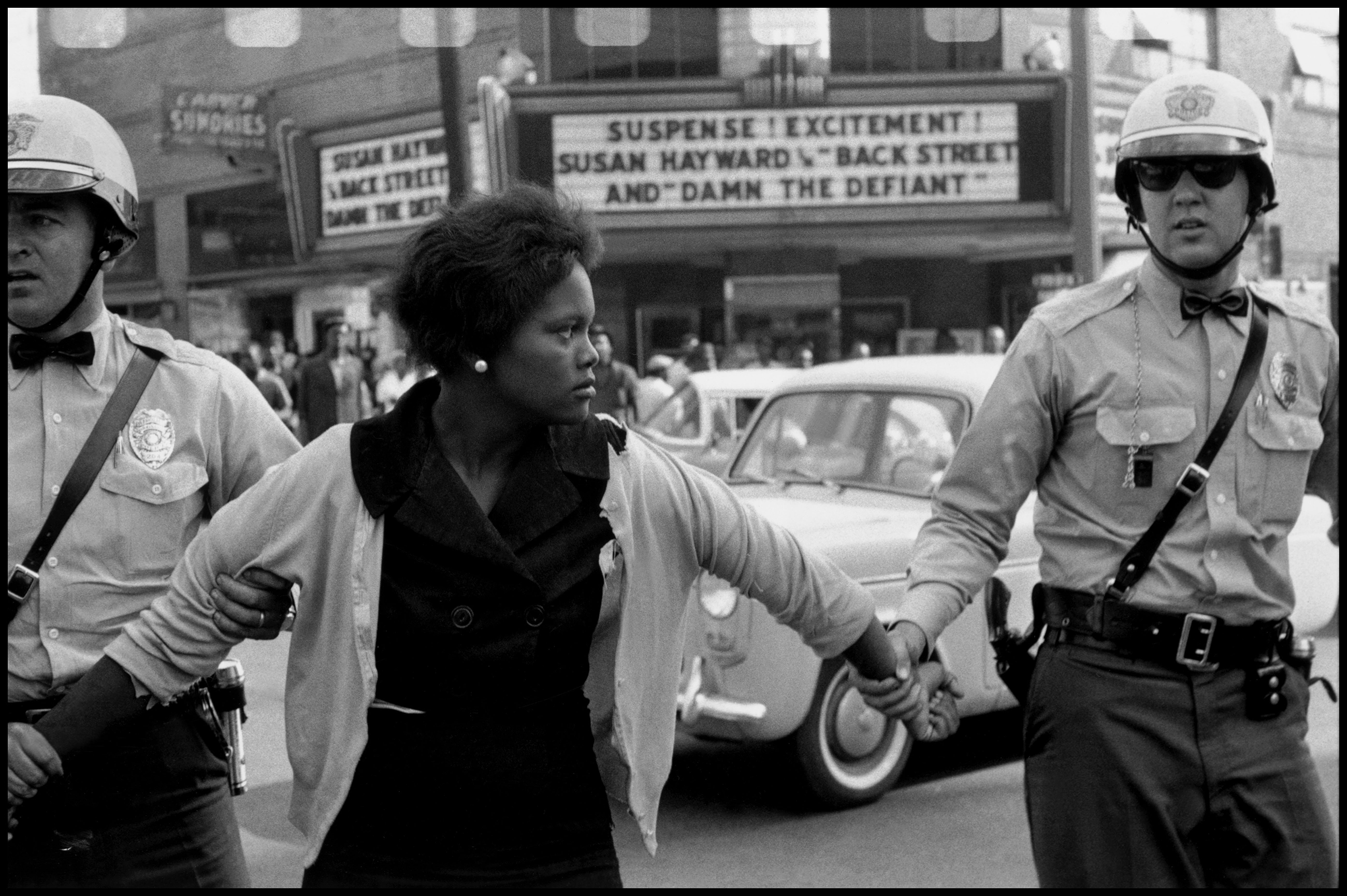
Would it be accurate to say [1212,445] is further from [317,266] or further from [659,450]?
[317,266]

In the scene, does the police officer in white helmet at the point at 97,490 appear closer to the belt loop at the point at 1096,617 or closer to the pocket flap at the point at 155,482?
the pocket flap at the point at 155,482

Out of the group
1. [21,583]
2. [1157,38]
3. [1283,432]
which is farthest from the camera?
[1157,38]

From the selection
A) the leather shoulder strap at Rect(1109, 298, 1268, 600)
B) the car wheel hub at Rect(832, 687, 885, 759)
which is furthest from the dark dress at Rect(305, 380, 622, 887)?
the car wheel hub at Rect(832, 687, 885, 759)

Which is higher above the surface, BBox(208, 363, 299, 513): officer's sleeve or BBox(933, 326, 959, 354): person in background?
BBox(933, 326, 959, 354): person in background

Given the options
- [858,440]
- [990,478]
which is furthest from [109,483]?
[858,440]

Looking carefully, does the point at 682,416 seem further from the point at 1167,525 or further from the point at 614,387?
the point at 1167,525

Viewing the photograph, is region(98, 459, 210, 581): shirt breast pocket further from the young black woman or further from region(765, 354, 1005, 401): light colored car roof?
region(765, 354, 1005, 401): light colored car roof

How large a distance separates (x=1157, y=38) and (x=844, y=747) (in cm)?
2284

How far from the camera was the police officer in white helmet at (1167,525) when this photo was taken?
3180 millimetres

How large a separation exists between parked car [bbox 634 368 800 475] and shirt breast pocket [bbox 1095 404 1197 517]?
25.0 ft

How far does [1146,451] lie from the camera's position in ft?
10.9

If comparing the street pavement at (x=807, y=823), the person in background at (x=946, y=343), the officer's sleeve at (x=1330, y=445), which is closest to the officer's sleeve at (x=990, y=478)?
the officer's sleeve at (x=1330, y=445)

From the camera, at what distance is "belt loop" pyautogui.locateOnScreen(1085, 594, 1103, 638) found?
3.27m

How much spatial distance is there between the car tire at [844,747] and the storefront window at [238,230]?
2693 cm
